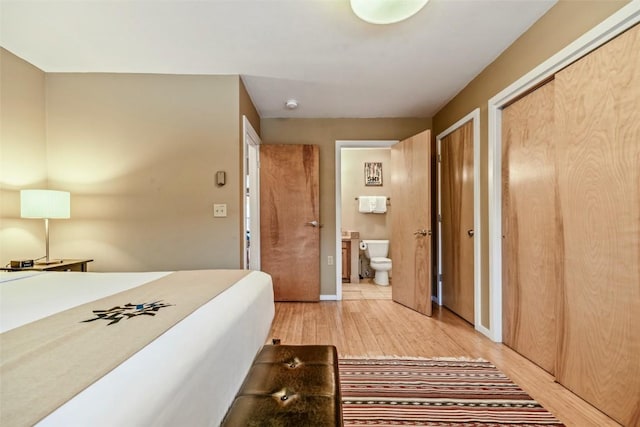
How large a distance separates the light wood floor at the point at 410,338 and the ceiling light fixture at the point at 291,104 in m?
2.29

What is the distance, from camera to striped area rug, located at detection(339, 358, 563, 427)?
1390 millimetres

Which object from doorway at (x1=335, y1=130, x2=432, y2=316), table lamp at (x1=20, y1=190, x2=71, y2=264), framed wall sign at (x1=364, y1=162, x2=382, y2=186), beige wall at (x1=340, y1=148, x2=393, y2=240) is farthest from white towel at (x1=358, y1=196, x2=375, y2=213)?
table lamp at (x1=20, y1=190, x2=71, y2=264)

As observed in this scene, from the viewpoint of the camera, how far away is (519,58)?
198cm

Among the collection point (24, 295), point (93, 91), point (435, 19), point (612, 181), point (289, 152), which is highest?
point (435, 19)

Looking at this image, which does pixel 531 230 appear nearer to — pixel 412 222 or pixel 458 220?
pixel 458 220

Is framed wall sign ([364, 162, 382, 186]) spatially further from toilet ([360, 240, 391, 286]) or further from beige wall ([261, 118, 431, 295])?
beige wall ([261, 118, 431, 295])

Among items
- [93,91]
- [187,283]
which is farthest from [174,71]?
[187,283]

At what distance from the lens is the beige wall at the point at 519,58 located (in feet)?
4.91

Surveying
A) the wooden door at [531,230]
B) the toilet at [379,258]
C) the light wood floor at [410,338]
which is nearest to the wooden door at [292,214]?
the light wood floor at [410,338]

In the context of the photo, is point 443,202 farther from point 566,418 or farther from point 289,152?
point 566,418

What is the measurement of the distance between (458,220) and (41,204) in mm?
3572

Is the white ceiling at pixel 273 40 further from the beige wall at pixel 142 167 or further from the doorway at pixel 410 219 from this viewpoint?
the doorway at pixel 410 219

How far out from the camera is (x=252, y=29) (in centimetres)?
185

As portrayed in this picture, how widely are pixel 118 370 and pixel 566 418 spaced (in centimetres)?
199
